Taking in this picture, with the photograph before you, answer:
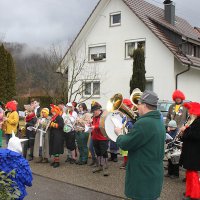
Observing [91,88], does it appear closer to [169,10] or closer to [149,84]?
[149,84]

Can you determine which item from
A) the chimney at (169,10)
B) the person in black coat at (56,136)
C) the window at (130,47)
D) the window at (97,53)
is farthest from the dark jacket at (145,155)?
the chimney at (169,10)

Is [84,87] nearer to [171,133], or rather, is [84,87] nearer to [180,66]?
[180,66]

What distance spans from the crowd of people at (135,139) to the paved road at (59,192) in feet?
3.45

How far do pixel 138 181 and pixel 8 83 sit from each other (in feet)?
55.2

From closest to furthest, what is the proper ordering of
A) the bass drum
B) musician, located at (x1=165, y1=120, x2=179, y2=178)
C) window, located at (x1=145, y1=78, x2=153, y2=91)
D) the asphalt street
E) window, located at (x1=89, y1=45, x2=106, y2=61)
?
1. the bass drum
2. the asphalt street
3. musician, located at (x1=165, y1=120, x2=179, y2=178)
4. window, located at (x1=145, y1=78, x2=153, y2=91)
5. window, located at (x1=89, y1=45, x2=106, y2=61)

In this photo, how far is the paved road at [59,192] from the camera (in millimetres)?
6480

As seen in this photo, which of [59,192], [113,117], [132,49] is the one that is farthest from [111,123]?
[132,49]

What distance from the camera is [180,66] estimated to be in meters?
20.7

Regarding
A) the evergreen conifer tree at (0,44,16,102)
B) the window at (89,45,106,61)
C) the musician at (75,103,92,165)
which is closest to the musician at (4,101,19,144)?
the musician at (75,103,92,165)

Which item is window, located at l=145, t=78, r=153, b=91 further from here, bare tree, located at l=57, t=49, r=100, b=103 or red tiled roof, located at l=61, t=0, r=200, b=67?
bare tree, located at l=57, t=49, r=100, b=103

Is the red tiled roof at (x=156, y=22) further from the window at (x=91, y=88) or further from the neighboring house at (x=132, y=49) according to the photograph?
the window at (x=91, y=88)

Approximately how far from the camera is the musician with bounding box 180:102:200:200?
20.1 feet

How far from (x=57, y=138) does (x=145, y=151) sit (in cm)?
558

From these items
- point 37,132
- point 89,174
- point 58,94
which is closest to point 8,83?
point 58,94
